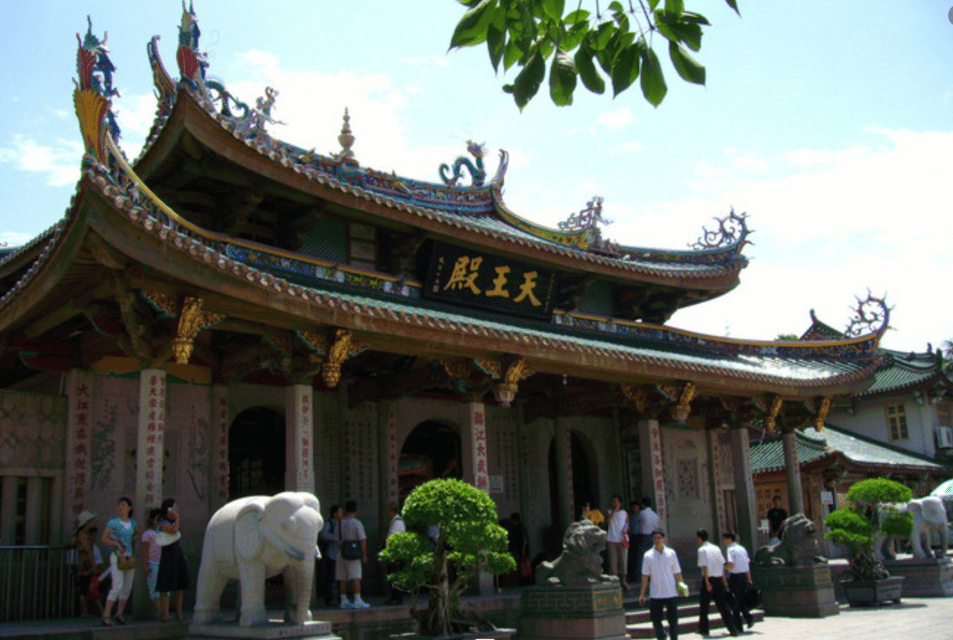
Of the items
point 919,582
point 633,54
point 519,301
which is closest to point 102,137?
point 633,54

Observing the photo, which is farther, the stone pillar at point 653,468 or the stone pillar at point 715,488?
the stone pillar at point 715,488

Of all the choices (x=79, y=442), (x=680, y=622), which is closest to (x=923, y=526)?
(x=680, y=622)

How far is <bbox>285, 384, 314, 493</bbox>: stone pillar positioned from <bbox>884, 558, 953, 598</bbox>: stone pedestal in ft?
36.4

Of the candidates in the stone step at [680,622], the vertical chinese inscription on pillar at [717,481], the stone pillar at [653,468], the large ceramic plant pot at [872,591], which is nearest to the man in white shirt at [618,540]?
the stone step at [680,622]

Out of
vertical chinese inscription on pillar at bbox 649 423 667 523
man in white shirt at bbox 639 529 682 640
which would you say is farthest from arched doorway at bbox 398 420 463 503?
man in white shirt at bbox 639 529 682 640

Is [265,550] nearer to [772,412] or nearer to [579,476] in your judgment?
[579,476]

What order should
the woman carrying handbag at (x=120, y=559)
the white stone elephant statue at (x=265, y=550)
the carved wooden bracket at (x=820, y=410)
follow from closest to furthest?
1. the white stone elephant statue at (x=265, y=550)
2. the woman carrying handbag at (x=120, y=559)
3. the carved wooden bracket at (x=820, y=410)

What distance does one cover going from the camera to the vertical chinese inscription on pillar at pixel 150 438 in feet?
30.0

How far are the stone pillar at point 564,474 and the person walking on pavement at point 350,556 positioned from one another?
5940 millimetres

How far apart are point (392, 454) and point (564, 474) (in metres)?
3.84

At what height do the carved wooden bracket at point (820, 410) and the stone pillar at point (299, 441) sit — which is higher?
the carved wooden bracket at point (820, 410)

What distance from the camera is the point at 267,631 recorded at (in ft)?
23.9

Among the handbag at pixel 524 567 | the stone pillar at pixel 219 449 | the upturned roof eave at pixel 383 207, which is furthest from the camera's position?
the handbag at pixel 524 567

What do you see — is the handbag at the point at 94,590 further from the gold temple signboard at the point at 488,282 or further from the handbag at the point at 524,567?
the handbag at the point at 524,567
